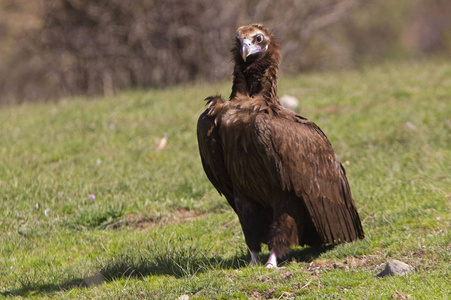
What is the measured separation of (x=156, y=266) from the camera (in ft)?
17.5

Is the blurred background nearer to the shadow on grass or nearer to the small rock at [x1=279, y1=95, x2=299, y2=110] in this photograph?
the small rock at [x1=279, y1=95, x2=299, y2=110]

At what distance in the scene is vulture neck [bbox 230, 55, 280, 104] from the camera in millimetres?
5367

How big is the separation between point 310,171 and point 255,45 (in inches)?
45.2

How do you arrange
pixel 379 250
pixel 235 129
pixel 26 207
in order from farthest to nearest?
pixel 26 207
pixel 379 250
pixel 235 129

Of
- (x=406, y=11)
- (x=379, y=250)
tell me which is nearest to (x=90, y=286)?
(x=379, y=250)

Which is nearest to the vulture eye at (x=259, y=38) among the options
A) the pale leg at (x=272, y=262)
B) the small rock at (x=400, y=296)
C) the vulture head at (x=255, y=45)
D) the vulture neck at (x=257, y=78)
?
the vulture head at (x=255, y=45)

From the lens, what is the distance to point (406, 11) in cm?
3036

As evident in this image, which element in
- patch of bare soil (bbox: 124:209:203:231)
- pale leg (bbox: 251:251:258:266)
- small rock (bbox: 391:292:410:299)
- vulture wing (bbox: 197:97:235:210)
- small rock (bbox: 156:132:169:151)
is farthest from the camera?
small rock (bbox: 156:132:169:151)

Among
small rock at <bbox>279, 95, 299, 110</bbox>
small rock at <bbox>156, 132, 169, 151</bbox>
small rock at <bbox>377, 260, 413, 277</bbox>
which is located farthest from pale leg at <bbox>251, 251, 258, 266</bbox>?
small rock at <bbox>279, 95, 299, 110</bbox>

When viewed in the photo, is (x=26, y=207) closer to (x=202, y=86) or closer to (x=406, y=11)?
(x=202, y=86)

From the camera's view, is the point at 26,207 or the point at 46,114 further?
the point at 46,114

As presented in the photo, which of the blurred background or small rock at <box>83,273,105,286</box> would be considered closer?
small rock at <box>83,273,105,286</box>

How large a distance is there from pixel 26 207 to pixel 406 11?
87.6ft

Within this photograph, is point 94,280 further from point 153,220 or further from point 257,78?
point 257,78
